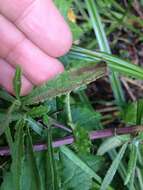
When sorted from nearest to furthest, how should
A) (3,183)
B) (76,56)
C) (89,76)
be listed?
(89,76) → (3,183) → (76,56)

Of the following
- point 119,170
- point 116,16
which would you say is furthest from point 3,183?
point 116,16

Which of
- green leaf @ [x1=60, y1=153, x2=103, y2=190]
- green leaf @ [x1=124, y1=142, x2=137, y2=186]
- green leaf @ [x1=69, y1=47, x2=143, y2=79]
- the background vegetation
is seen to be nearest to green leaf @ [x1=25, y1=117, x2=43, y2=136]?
the background vegetation

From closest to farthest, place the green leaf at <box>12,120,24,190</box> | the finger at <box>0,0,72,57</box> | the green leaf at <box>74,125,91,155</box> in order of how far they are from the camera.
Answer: the green leaf at <box>12,120,24,190</box>, the green leaf at <box>74,125,91,155</box>, the finger at <box>0,0,72,57</box>

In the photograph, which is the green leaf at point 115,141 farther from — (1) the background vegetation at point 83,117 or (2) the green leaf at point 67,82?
(2) the green leaf at point 67,82

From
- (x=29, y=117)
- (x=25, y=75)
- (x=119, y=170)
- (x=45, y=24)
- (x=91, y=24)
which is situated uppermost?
(x=91, y=24)

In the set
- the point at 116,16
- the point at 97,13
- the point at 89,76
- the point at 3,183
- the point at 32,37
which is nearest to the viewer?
the point at 89,76

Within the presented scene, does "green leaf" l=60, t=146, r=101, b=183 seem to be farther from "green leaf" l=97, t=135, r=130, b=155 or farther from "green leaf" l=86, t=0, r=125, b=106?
"green leaf" l=86, t=0, r=125, b=106

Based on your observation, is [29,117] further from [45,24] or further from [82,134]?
[45,24]

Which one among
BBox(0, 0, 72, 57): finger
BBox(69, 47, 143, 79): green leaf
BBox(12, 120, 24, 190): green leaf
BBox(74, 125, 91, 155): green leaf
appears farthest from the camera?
BBox(69, 47, 143, 79): green leaf

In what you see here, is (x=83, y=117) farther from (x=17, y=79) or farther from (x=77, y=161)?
(x=17, y=79)
